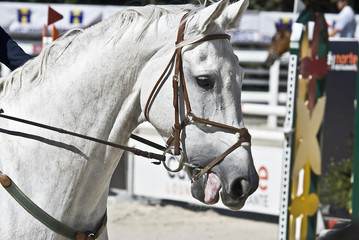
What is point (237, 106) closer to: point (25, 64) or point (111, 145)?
point (111, 145)

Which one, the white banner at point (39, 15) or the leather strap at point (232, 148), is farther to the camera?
the white banner at point (39, 15)

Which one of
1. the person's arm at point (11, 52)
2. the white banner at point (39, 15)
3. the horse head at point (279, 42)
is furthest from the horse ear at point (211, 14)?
the white banner at point (39, 15)

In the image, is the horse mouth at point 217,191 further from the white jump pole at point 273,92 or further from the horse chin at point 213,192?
the white jump pole at point 273,92

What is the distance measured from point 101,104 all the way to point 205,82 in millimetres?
527

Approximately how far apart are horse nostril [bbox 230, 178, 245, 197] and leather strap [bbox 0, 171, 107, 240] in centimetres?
76

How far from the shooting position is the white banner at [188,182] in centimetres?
745

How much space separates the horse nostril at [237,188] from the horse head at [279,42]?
9893 mm

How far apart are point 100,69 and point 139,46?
218mm

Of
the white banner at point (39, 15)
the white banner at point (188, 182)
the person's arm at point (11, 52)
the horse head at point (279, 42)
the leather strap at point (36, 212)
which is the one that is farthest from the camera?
the white banner at point (39, 15)

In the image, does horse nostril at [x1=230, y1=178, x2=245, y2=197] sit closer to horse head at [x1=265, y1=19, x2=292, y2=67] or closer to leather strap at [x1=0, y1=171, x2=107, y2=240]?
leather strap at [x1=0, y1=171, x2=107, y2=240]

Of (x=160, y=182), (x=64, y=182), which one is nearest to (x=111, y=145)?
(x=64, y=182)

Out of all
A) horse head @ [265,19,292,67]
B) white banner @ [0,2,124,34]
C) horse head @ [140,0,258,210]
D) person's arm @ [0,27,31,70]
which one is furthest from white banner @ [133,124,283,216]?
white banner @ [0,2,124,34]

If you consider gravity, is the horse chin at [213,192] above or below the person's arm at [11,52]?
below

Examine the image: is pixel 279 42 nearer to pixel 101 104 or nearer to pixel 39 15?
pixel 39 15
